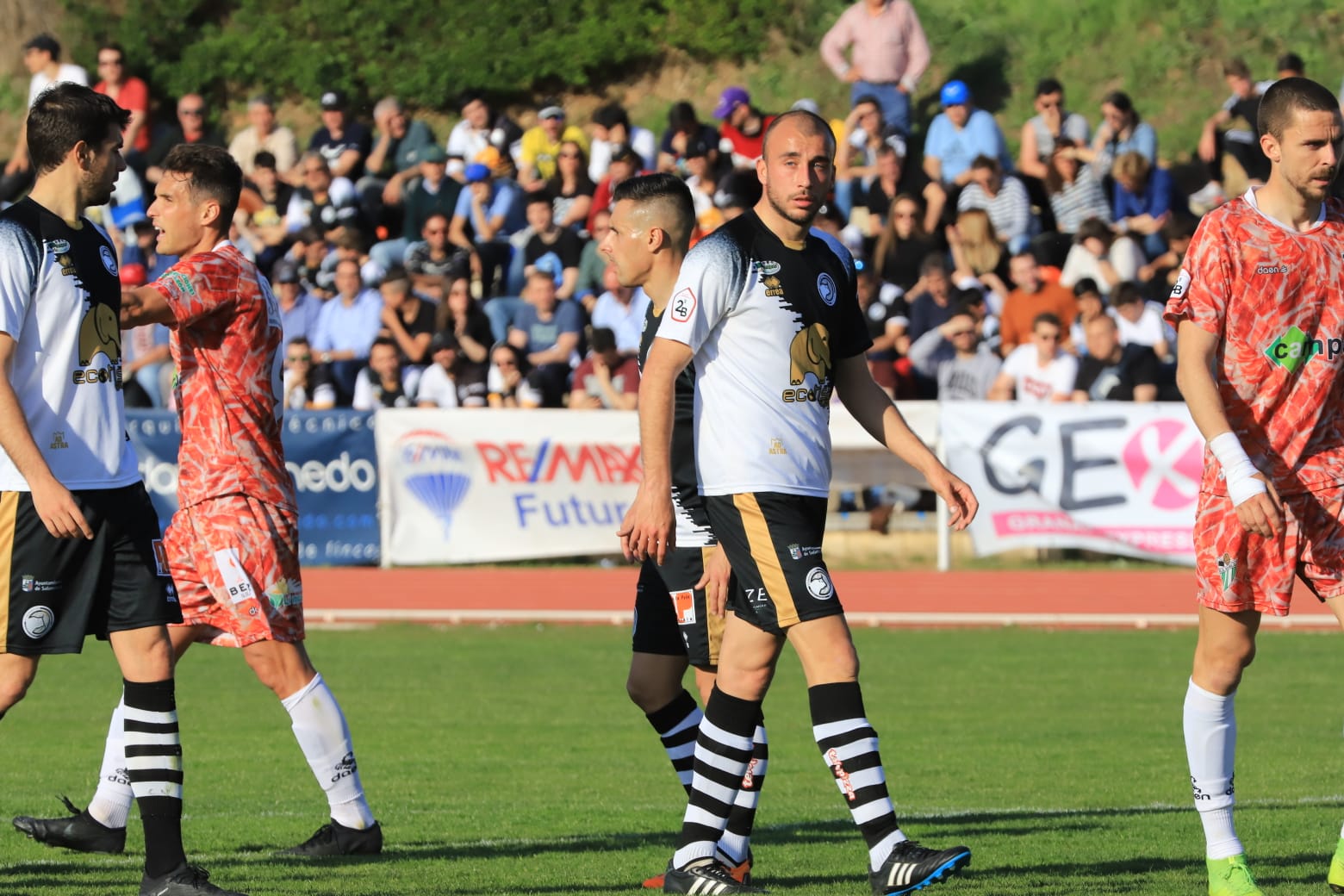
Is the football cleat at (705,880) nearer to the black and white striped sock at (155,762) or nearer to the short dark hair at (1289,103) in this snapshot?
the black and white striped sock at (155,762)

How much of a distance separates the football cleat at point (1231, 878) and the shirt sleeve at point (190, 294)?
3.76 meters

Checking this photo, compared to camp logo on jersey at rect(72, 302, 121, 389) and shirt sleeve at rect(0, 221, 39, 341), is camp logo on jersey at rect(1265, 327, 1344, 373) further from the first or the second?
shirt sleeve at rect(0, 221, 39, 341)

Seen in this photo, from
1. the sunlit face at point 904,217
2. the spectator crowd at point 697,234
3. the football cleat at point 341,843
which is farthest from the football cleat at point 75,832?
the sunlit face at point 904,217

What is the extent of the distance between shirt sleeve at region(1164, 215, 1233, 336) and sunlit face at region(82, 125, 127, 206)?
10.9 feet

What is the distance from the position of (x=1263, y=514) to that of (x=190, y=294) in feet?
11.7

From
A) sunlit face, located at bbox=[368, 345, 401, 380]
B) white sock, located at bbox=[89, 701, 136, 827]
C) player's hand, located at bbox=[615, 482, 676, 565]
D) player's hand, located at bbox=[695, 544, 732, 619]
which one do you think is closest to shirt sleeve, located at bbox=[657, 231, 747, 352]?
player's hand, located at bbox=[615, 482, 676, 565]

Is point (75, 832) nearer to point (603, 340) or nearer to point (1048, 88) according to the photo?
point (603, 340)

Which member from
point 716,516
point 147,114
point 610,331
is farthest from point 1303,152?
point 147,114

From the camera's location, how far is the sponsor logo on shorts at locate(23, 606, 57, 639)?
610 cm

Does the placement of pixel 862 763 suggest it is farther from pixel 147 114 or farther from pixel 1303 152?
pixel 147 114

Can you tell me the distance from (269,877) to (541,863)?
3.05 feet

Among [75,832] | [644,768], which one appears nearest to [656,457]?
[75,832]

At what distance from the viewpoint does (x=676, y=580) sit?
6844 mm

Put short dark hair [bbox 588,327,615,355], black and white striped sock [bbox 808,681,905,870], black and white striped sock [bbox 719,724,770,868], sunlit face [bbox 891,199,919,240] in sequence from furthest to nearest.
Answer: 1. sunlit face [bbox 891,199,919,240]
2. short dark hair [bbox 588,327,615,355]
3. black and white striped sock [bbox 719,724,770,868]
4. black and white striped sock [bbox 808,681,905,870]
